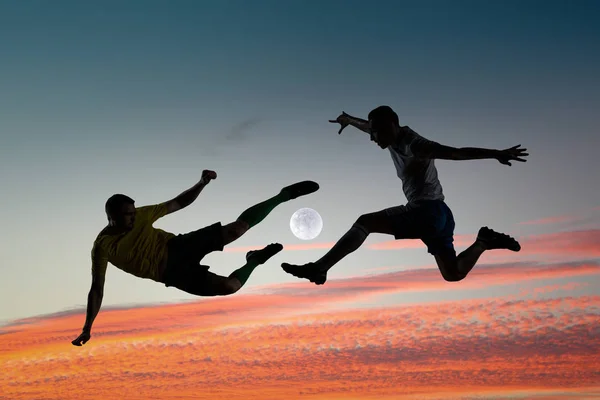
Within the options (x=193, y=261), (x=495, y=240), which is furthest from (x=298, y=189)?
(x=495, y=240)

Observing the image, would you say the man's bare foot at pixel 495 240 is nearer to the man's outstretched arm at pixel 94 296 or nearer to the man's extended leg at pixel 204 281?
the man's extended leg at pixel 204 281

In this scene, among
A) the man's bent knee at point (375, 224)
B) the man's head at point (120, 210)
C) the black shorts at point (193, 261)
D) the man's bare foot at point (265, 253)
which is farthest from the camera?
the man's bare foot at point (265, 253)

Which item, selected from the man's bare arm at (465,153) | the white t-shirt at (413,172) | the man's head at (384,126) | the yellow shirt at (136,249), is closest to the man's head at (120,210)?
the yellow shirt at (136,249)

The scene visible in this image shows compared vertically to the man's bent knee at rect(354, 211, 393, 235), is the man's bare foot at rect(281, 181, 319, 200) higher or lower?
higher

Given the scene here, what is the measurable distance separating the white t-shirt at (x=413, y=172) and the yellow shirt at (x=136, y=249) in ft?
10.2

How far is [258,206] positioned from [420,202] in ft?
7.39

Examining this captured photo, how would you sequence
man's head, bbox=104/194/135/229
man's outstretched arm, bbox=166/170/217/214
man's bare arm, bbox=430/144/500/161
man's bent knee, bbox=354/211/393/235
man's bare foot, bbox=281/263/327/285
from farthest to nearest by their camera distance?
man's outstretched arm, bbox=166/170/217/214, man's bent knee, bbox=354/211/393/235, man's head, bbox=104/194/135/229, man's bare foot, bbox=281/263/327/285, man's bare arm, bbox=430/144/500/161

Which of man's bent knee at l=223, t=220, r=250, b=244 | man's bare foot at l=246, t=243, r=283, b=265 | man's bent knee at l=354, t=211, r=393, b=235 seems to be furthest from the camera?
man's bare foot at l=246, t=243, r=283, b=265

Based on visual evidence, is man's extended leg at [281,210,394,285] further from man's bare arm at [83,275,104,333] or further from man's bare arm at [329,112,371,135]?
man's bare arm at [83,275,104,333]

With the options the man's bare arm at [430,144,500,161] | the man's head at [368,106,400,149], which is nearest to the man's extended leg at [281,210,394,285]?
the man's head at [368,106,400,149]

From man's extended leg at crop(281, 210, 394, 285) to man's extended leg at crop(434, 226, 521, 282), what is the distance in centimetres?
107

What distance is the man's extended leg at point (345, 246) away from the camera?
31.3ft

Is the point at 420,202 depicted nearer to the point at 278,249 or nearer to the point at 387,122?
the point at 387,122

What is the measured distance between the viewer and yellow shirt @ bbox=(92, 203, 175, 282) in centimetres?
1010
